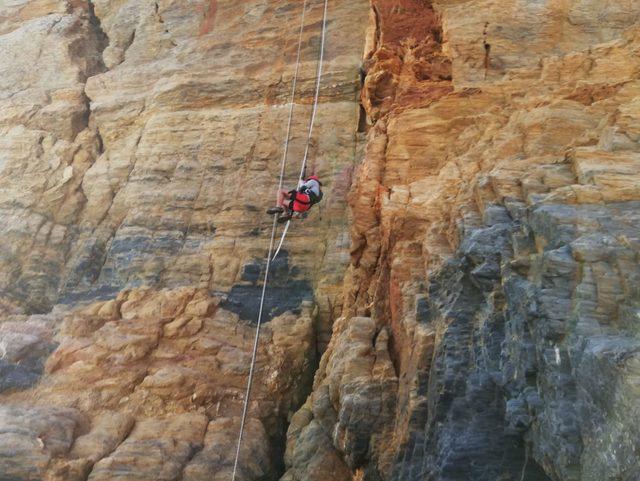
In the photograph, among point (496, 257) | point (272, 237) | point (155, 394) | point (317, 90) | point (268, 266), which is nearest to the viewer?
point (496, 257)

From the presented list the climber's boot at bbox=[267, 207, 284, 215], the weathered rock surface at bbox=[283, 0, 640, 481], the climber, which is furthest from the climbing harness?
the weathered rock surface at bbox=[283, 0, 640, 481]

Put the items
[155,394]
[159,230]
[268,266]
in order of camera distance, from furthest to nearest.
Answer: [159,230] < [268,266] < [155,394]

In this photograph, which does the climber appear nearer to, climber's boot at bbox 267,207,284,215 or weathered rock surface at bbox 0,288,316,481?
climber's boot at bbox 267,207,284,215

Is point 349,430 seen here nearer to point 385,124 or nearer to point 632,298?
point 632,298

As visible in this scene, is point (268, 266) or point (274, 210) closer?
point (274, 210)

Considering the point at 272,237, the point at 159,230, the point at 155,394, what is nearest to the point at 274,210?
the point at 272,237

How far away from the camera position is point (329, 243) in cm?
1421

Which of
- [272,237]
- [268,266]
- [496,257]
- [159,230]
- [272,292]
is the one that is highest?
[496,257]

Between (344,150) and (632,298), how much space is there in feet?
34.4

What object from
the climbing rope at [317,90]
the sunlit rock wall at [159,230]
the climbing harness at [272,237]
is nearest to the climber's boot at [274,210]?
the climbing harness at [272,237]

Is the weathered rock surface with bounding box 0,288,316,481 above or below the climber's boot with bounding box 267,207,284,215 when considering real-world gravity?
below

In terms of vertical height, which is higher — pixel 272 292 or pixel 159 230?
pixel 159 230

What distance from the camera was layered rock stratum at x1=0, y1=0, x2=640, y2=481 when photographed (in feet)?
21.4

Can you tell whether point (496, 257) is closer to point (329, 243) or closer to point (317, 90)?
point (329, 243)
